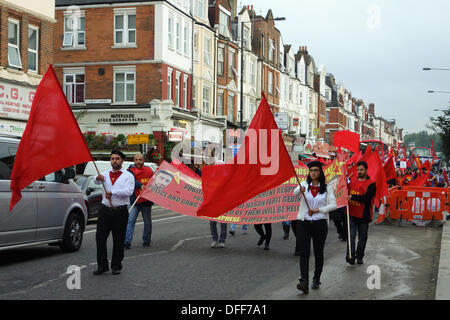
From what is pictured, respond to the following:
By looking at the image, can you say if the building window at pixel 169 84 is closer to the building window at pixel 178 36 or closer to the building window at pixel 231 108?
the building window at pixel 178 36

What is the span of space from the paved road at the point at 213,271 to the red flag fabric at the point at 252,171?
44.6 inches

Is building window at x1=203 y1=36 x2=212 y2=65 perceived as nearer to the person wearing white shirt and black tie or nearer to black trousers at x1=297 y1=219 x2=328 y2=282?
the person wearing white shirt and black tie

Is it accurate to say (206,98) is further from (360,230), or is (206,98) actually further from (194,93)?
(360,230)

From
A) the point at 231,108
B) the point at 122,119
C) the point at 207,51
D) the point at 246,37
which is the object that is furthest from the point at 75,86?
the point at 246,37

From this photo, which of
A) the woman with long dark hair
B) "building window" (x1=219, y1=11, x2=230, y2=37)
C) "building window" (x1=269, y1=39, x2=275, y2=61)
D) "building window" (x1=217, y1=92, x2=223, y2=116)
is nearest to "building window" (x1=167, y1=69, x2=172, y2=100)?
"building window" (x1=217, y1=92, x2=223, y2=116)

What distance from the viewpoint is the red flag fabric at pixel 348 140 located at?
53.0ft

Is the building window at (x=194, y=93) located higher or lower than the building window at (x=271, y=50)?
lower

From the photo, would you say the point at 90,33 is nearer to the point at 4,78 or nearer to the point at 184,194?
the point at 4,78

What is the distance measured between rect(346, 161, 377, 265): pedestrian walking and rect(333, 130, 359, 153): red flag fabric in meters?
4.93

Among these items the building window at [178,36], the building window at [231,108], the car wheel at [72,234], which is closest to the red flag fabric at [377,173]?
the car wheel at [72,234]

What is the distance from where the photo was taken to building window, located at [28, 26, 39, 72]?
26253 millimetres
